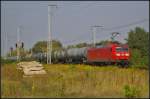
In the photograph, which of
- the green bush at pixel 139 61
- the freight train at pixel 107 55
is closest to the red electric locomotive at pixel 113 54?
the freight train at pixel 107 55

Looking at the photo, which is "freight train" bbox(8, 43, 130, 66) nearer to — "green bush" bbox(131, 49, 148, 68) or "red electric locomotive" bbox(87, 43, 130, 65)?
"red electric locomotive" bbox(87, 43, 130, 65)

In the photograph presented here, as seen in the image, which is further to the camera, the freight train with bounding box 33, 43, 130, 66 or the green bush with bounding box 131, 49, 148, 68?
the freight train with bounding box 33, 43, 130, 66

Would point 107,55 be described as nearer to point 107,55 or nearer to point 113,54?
point 107,55

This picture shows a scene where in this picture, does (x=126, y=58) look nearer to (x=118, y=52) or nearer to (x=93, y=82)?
(x=118, y=52)

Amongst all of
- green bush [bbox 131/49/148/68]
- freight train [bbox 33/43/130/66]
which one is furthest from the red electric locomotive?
green bush [bbox 131/49/148/68]


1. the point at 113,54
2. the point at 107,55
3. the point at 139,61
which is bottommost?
the point at 139,61

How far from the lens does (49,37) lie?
202 feet

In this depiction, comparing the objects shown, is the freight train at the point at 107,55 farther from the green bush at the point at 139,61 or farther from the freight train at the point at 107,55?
the green bush at the point at 139,61

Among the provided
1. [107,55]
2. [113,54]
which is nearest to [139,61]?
[107,55]

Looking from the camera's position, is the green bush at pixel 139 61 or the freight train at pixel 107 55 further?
the freight train at pixel 107 55

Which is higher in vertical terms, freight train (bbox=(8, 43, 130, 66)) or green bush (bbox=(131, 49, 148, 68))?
freight train (bbox=(8, 43, 130, 66))

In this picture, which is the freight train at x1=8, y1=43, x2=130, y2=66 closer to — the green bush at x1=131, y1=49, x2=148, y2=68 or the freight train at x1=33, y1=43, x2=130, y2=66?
the freight train at x1=33, y1=43, x2=130, y2=66

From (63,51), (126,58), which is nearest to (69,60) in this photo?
(63,51)

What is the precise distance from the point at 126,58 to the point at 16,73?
19333mm
